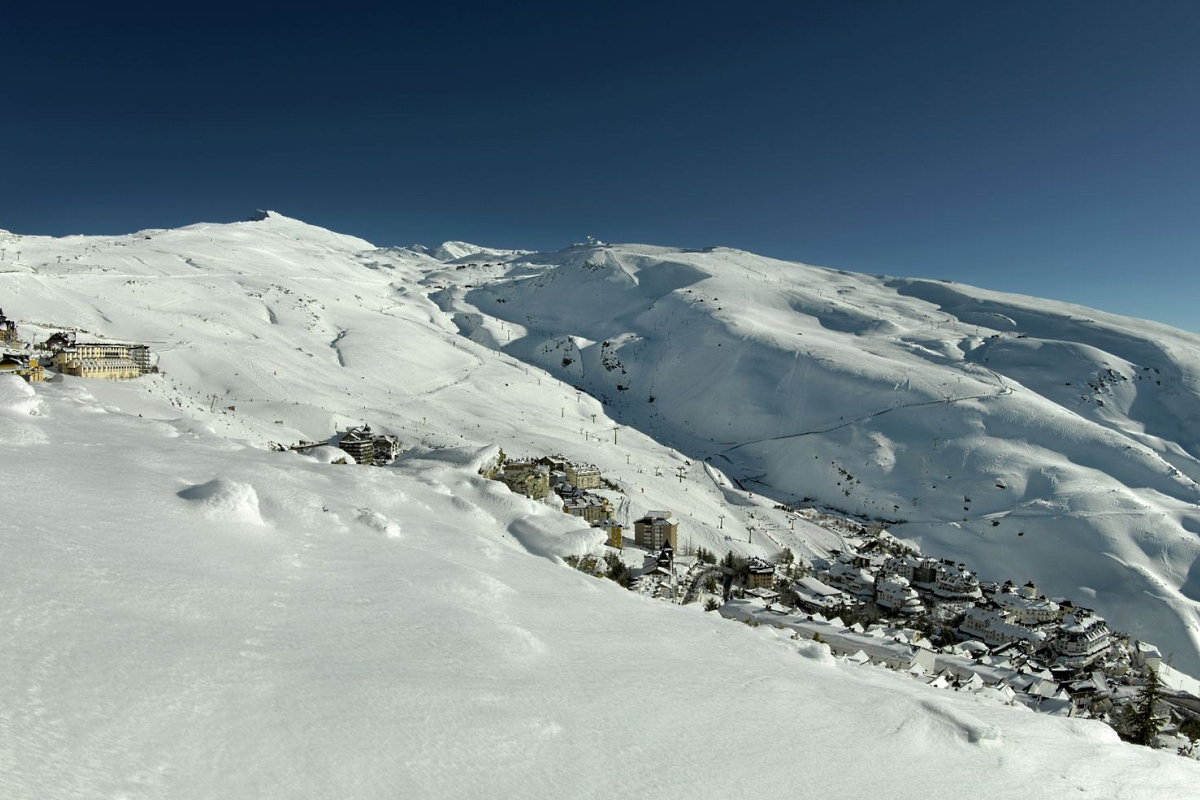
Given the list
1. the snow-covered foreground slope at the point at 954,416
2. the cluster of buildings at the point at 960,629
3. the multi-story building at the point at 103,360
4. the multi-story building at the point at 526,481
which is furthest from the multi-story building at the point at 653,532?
the multi-story building at the point at 103,360

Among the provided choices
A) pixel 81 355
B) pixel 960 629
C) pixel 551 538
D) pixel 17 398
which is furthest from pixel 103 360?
pixel 960 629

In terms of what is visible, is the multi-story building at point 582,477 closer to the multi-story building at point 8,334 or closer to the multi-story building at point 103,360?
the multi-story building at point 103,360

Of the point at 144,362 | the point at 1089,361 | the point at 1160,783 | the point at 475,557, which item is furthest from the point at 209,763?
the point at 1089,361

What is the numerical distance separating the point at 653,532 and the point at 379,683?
49.1 m

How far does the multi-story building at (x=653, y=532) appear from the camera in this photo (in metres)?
55.2

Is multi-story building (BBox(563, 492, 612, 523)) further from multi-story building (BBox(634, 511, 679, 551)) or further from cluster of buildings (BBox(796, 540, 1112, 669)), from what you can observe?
cluster of buildings (BBox(796, 540, 1112, 669))

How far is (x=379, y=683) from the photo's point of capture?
7652mm

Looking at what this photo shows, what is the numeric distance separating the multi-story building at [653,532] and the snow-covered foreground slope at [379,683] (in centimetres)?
4157

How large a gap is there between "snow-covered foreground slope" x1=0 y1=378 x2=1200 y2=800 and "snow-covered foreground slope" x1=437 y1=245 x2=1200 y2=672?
74.1 m

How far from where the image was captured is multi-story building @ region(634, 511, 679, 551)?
55.2 m

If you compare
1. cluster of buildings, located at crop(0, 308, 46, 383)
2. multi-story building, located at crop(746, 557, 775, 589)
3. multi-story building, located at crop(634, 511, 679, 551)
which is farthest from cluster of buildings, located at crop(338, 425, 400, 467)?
multi-story building, located at crop(746, 557, 775, 589)

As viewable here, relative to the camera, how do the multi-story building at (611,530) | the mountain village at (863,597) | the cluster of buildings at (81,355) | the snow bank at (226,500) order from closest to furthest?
the snow bank at (226,500), the mountain village at (863,597), the multi-story building at (611,530), the cluster of buildings at (81,355)

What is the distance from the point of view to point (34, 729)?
562 centimetres

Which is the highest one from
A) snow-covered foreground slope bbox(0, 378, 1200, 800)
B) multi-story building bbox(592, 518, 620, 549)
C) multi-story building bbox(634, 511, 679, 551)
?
snow-covered foreground slope bbox(0, 378, 1200, 800)
